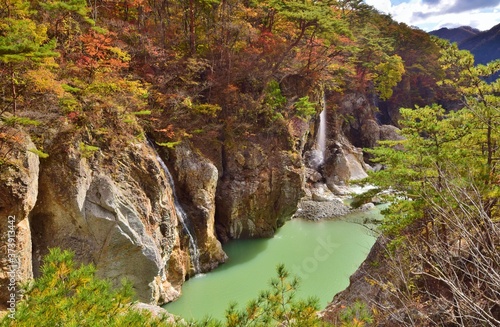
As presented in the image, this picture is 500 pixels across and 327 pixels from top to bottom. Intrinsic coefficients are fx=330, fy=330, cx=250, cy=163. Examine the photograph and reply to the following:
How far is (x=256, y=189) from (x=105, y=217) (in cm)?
722

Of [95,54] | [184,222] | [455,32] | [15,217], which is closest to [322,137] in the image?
[184,222]

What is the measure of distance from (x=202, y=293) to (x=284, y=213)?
5.83 meters

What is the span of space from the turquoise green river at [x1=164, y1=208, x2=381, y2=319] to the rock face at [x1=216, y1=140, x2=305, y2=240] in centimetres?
67

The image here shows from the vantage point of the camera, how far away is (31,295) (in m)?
2.86

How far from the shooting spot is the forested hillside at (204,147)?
5.30 metres

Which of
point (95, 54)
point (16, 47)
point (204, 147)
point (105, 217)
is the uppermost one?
point (95, 54)

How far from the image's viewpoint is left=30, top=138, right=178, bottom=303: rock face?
714 centimetres

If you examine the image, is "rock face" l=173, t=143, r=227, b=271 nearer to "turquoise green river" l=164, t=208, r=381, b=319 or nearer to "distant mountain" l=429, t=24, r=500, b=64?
"turquoise green river" l=164, t=208, r=381, b=319

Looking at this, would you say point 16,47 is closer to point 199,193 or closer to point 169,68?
point 199,193

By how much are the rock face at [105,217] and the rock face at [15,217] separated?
912 mm

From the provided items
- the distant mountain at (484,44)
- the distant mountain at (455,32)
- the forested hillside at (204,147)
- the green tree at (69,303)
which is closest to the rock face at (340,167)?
the forested hillside at (204,147)

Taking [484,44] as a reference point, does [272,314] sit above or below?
below

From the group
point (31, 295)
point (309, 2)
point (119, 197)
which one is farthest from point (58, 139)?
point (309, 2)

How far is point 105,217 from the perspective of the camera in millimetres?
7500
